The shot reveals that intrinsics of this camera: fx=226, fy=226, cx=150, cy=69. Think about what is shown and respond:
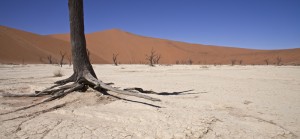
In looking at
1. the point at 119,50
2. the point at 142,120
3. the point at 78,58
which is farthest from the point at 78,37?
the point at 119,50

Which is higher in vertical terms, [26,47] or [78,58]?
[26,47]

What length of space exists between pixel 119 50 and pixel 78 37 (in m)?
70.7

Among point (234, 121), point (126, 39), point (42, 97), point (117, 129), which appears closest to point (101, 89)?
point (42, 97)

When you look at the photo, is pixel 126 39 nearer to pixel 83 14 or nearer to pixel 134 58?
pixel 134 58

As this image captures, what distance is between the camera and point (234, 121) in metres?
3.17

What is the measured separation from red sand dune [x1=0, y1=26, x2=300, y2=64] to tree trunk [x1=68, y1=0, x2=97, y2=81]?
44.0 metres

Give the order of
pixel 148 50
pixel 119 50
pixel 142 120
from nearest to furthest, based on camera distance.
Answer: pixel 142 120, pixel 119 50, pixel 148 50

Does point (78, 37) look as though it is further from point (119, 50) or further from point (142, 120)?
point (119, 50)

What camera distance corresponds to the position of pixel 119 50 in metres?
74.8

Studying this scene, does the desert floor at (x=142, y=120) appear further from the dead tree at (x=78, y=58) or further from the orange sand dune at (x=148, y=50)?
the orange sand dune at (x=148, y=50)

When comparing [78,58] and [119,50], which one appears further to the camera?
[119,50]

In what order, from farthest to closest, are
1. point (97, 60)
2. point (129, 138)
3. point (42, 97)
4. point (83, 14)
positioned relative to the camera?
point (97, 60), point (83, 14), point (42, 97), point (129, 138)

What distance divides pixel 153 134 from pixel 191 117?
2.74 feet

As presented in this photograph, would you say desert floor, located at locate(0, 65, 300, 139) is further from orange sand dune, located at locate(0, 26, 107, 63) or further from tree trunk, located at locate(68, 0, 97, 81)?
orange sand dune, located at locate(0, 26, 107, 63)
